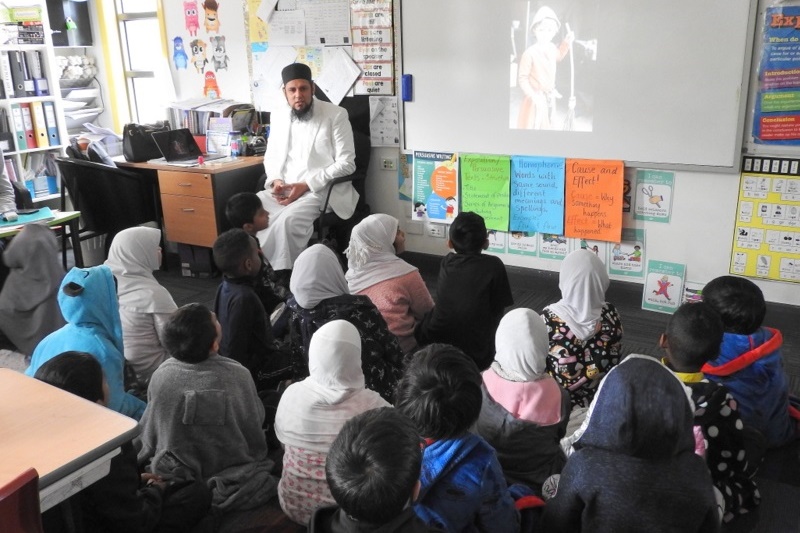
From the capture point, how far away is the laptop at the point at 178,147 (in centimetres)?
463

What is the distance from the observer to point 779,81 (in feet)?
10.2

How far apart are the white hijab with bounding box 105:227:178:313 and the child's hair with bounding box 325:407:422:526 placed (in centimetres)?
163

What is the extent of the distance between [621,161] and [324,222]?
5.62ft

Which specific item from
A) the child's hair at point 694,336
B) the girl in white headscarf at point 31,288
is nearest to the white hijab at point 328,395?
the child's hair at point 694,336

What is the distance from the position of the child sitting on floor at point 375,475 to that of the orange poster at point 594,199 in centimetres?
274

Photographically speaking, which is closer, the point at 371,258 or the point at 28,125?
the point at 371,258

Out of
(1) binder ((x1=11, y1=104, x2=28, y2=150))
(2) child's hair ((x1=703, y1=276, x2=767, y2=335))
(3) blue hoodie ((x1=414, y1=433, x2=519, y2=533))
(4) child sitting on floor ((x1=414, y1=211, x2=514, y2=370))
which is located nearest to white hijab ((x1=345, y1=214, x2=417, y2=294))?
(4) child sitting on floor ((x1=414, y1=211, x2=514, y2=370))

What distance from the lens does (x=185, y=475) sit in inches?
77.9

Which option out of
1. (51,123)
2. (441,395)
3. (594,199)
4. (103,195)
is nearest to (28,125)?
(51,123)

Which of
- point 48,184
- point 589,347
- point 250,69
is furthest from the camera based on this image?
point 48,184

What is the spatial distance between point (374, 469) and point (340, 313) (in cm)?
124

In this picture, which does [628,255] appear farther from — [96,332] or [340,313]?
[96,332]

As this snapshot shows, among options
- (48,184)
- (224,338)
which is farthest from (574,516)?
(48,184)

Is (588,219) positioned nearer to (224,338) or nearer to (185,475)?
(224,338)
